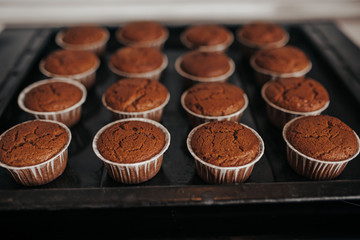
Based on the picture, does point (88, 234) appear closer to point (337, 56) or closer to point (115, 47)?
point (115, 47)

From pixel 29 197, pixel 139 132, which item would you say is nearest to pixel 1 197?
pixel 29 197

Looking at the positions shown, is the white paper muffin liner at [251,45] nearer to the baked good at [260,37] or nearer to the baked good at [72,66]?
the baked good at [260,37]

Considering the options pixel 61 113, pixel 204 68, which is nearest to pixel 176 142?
pixel 204 68

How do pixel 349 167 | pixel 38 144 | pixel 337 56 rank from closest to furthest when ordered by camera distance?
pixel 38 144, pixel 349 167, pixel 337 56

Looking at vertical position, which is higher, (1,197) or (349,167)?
(1,197)

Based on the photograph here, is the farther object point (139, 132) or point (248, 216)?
point (139, 132)

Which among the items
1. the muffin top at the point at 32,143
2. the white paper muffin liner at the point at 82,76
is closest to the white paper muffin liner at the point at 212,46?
the white paper muffin liner at the point at 82,76
